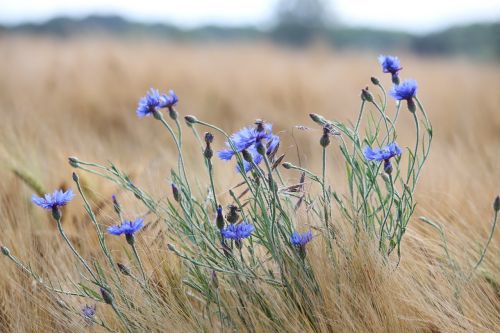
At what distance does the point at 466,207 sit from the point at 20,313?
1.08 meters

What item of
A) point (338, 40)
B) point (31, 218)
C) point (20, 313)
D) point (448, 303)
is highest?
point (338, 40)

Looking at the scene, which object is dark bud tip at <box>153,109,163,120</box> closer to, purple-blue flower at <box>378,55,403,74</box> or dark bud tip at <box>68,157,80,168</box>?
dark bud tip at <box>68,157,80,168</box>

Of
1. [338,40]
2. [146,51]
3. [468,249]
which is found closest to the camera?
[468,249]

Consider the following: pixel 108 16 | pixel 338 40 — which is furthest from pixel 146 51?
pixel 338 40

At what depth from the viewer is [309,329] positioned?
3.48 ft

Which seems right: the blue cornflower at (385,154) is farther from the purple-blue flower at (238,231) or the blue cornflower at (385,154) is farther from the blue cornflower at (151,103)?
the blue cornflower at (151,103)

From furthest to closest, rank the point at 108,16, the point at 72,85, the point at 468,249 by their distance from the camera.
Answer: the point at 108,16, the point at 72,85, the point at 468,249

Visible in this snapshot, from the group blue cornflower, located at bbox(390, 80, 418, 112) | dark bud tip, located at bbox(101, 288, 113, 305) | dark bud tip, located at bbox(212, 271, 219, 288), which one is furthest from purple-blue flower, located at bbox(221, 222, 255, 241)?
blue cornflower, located at bbox(390, 80, 418, 112)

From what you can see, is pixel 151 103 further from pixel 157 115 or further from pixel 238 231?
pixel 238 231

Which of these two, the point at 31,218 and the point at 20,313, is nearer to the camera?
the point at 20,313

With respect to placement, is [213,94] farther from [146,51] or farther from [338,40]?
[338,40]

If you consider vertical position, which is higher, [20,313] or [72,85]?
[72,85]

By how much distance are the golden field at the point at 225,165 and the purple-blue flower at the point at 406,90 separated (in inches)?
8.6

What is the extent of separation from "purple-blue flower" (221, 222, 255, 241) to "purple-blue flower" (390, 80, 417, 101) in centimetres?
34
